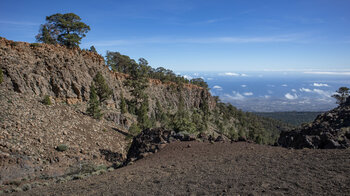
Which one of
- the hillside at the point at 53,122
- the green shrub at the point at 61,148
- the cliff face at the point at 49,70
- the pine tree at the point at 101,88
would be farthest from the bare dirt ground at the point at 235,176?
the pine tree at the point at 101,88

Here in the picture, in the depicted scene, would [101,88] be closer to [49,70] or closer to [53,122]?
[49,70]

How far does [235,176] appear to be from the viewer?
9000 millimetres

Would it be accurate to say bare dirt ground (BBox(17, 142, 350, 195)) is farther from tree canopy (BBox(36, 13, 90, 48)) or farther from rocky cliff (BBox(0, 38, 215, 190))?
tree canopy (BBox(36, 13, 90, 48))

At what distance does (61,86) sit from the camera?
27594mm

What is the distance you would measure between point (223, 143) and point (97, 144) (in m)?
14.8

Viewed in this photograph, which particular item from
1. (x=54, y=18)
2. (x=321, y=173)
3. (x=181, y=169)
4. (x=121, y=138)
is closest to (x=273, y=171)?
(x=321, y=173)

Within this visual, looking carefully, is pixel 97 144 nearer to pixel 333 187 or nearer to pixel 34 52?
pixel 34 52

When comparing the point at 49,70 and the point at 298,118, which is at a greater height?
the point at 49,70

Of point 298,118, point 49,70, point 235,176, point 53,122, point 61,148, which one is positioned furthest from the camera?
point 298,118

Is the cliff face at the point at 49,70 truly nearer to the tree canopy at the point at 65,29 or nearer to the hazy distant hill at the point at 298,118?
the tree canopy at the point at 65,29

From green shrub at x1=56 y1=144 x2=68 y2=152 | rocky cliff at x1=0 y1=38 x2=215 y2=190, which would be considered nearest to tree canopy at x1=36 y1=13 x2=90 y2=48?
rocky cliff at x1=0 y1=38 x2=215 y2=190

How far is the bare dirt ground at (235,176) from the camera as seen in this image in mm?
7453

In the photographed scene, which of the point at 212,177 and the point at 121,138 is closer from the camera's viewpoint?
the point at 212,177

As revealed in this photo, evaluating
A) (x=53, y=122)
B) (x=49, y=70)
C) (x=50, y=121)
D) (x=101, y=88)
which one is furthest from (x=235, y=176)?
(x=49, y=70)
